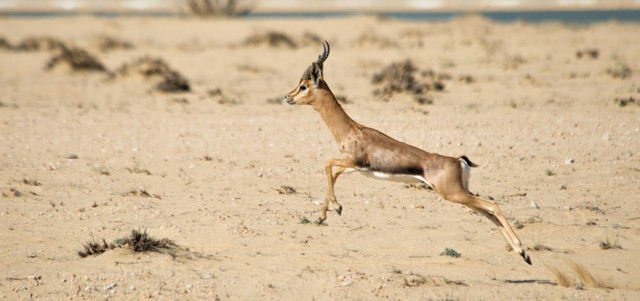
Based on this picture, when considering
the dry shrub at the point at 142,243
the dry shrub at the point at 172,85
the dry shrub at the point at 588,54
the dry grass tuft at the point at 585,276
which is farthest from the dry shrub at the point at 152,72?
the dry shrub at the point at 588,54

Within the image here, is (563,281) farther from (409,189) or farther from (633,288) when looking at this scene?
(409,189)

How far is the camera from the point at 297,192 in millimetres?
10227

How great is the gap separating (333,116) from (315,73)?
1.74 ft

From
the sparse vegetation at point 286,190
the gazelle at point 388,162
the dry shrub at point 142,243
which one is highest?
the gazelle at point 388,162

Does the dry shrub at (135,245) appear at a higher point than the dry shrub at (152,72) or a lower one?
lower

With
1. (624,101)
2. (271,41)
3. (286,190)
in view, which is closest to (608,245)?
(286,190)

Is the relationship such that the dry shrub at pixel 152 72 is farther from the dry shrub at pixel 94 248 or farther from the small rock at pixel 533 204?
the small rock at pixel 533 204

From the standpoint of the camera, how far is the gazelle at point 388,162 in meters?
7.22

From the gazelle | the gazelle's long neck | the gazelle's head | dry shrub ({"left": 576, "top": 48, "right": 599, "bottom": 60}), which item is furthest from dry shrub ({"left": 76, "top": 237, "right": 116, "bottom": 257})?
dry shrub ({"left": 576, "top": 48, "right": 599, "bottom": 60})

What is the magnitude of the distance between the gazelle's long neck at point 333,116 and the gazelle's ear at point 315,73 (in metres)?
0.12

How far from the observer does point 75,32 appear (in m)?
36.6

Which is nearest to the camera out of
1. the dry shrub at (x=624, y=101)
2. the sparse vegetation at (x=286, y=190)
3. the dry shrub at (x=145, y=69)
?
the sparse vegetation at (x=286, y=190)

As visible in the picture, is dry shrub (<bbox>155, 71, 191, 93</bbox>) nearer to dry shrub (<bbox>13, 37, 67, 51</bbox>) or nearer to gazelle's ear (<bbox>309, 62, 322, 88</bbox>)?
gazelle's ear (<bbox>309, 62, 322, 88</bbox>)

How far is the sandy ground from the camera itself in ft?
24.1
